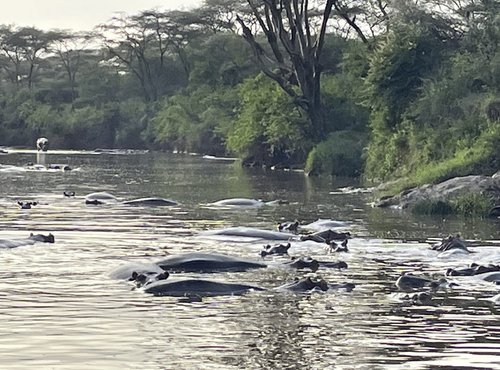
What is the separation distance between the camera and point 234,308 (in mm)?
13961

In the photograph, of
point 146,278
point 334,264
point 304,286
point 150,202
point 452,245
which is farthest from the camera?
point 150,202

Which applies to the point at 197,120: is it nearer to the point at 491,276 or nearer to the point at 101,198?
the point at 101,198

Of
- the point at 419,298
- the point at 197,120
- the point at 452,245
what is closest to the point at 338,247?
the point at 452,245

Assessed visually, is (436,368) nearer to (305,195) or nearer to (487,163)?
(487,163)

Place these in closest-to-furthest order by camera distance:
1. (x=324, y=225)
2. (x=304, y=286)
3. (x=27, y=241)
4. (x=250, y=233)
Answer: (x=304, y=286)
(x=27, y=241)
(x=250, y=233)
(x=324, y=225)

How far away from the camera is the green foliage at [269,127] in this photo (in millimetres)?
50094

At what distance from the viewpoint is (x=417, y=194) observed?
29719 mm

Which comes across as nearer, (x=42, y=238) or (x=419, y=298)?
(x=419, y=298)

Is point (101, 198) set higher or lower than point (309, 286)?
higher

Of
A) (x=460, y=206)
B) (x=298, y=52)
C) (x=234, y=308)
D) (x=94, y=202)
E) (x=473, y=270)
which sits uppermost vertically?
(x=298, y=52)

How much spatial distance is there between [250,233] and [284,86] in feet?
86.2

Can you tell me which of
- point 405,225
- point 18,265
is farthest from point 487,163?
point 18,265

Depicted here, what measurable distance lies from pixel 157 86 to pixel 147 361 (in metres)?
83.8

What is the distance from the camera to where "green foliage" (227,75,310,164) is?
50.1 m
